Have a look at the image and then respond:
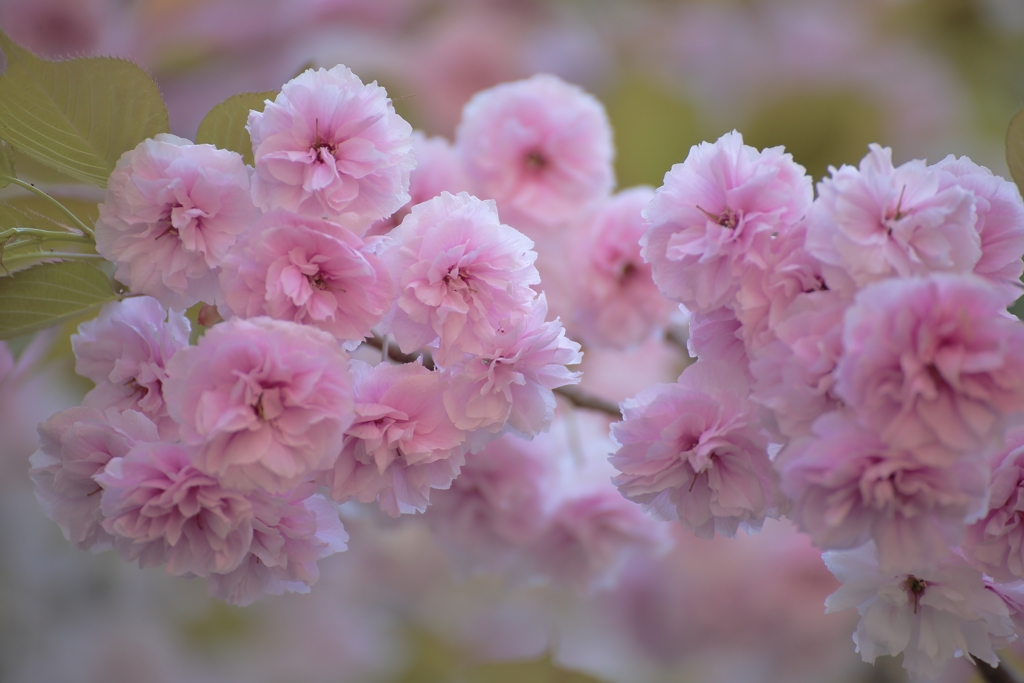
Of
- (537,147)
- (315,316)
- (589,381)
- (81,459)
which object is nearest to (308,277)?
(315,316)

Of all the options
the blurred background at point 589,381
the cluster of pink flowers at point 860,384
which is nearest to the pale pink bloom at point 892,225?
the cluster of pink flowers at point 860,384

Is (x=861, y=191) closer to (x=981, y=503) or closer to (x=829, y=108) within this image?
(x=981, y=503)

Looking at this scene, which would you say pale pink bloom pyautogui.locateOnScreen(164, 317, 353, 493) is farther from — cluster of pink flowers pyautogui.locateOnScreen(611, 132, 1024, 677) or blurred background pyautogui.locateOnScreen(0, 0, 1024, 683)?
blurred background pyautogui.locateOnScreen(0, 0, 1024, 683)

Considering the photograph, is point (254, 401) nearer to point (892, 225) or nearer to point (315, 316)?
point (315, 316)

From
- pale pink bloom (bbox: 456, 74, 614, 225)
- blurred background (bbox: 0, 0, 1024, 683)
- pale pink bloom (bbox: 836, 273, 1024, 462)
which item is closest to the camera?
pale pink bloom (bbox: 836, 273, 1024, 462)

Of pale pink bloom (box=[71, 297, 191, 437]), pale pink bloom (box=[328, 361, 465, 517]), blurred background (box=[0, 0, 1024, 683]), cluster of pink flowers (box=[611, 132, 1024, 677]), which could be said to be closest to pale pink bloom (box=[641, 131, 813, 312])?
cluster of pink flowers (box=[611, 132, 1024, 677])

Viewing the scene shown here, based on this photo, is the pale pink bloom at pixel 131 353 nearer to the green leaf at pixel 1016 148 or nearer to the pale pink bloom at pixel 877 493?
the pale pink bloom at pixel 877 493
